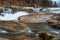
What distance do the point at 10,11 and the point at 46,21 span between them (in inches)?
268

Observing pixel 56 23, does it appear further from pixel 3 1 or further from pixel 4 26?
pixel 3 1

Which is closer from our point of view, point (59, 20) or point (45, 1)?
point (59, 20)

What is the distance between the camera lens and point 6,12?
16750 mm

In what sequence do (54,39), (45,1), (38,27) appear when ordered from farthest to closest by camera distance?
(45,1)
(38,27)
(54,39)

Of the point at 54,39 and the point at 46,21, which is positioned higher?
the point at 54,39

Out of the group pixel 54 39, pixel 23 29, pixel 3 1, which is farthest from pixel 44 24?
pixel 3 1

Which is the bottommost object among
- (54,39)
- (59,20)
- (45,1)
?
(45,1)

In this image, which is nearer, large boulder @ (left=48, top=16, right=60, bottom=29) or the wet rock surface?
the wet rock surface

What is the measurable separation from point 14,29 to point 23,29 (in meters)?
0.38

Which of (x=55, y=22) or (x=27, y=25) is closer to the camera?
(x=27, y=25)

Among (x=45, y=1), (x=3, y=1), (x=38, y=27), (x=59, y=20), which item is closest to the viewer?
(x=38, y=27)

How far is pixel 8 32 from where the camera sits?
827cm

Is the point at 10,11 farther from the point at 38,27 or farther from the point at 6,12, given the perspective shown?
the point at 38,27

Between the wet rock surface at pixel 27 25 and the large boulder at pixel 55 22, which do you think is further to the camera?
the large boulder at pixel 55 22
